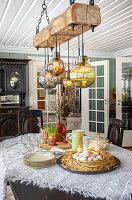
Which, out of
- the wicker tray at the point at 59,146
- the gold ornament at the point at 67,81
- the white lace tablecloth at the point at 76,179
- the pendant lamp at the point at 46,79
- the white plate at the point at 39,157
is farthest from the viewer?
the gold ornament at the point at 67,81

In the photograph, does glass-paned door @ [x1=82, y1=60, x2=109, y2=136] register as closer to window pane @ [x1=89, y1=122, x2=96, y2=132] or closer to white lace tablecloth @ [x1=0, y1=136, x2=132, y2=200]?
window pane @ [x1=89, y1=122, x2=96, y2=132]

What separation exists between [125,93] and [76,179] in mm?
4095

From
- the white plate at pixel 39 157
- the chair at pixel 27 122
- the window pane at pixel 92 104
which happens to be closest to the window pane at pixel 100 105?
the window pane at pixel 92 104

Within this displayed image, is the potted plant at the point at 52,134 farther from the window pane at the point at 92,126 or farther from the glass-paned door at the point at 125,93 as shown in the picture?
the window pane at the point at 92,126

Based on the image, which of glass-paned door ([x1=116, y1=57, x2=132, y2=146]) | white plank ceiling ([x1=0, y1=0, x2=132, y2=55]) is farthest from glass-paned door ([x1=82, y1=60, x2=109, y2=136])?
white plank ceiling ([x1=0, y1=0, x2=132, y2=55])

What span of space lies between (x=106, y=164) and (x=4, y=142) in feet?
4.21

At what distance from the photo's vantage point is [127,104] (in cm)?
514

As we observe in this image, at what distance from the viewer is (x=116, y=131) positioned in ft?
8.48

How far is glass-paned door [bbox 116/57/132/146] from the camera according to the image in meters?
5.02

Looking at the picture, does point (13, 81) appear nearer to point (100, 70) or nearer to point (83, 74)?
point (100, 70)

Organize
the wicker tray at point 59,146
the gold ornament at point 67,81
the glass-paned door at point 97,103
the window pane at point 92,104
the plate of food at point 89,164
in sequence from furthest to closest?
the window pane at point 92,104, the glass-paned door at point 97,103, the gold ornament at point 67,81, the wicker tray at point 59,146, the plate of food at point 89,164

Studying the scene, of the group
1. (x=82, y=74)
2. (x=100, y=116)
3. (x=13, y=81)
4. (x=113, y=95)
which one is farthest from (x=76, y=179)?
(x=113, y=95)

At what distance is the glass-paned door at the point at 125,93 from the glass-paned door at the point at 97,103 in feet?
1.37

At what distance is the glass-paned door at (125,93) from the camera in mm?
5023
